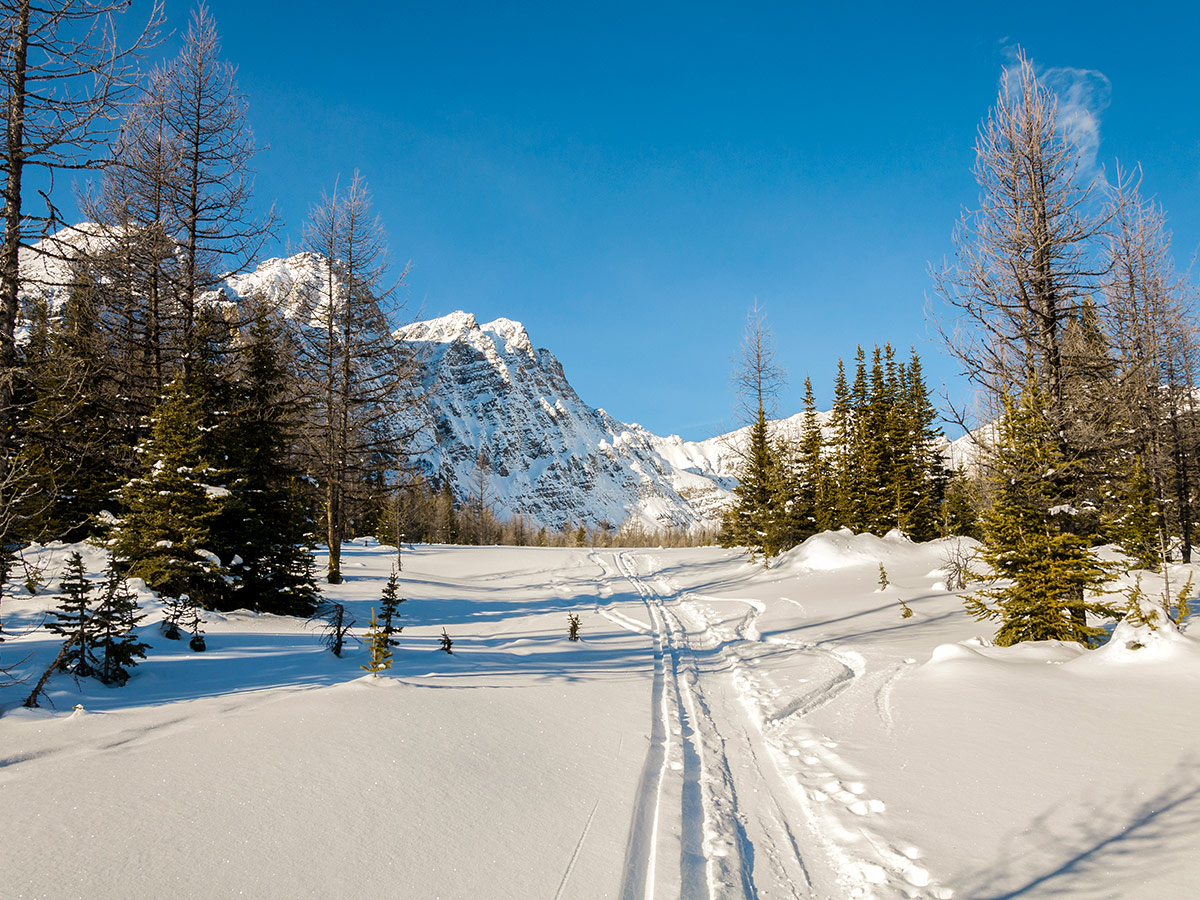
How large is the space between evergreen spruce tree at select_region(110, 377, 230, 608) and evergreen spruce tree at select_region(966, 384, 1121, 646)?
41.1ft

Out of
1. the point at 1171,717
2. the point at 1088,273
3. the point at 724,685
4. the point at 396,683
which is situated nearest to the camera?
the point at 1171,717

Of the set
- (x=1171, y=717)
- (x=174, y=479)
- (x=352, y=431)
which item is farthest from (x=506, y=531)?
(x=1171, y=717)

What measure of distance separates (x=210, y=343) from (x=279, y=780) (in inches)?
566

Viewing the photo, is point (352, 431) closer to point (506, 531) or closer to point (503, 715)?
point (503, 715)

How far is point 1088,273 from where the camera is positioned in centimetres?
973

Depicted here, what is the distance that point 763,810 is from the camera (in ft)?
13.9

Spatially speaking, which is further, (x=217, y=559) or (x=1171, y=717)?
(x=217, y=559)

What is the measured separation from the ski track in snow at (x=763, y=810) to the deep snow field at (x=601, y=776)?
0.02 metres

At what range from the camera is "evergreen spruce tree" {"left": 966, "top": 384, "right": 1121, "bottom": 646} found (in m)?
8.06

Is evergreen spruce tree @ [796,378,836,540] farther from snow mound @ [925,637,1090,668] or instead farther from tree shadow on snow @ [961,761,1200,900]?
tree shadow on snow @ [961,761,1200,900]

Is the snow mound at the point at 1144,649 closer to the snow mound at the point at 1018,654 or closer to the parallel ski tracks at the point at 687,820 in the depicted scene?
the snow mound at the point at 1018,654

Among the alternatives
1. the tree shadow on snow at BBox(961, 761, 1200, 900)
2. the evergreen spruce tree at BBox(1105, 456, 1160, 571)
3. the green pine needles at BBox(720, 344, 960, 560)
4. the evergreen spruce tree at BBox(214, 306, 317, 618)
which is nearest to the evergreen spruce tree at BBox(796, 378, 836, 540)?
the green pine needles at BBox(720, 344, 960, 560)

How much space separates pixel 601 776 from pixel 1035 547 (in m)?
7.19

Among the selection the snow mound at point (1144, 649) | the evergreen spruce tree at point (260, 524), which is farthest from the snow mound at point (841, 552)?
the evergreen spruce tree at point (260, 524)
